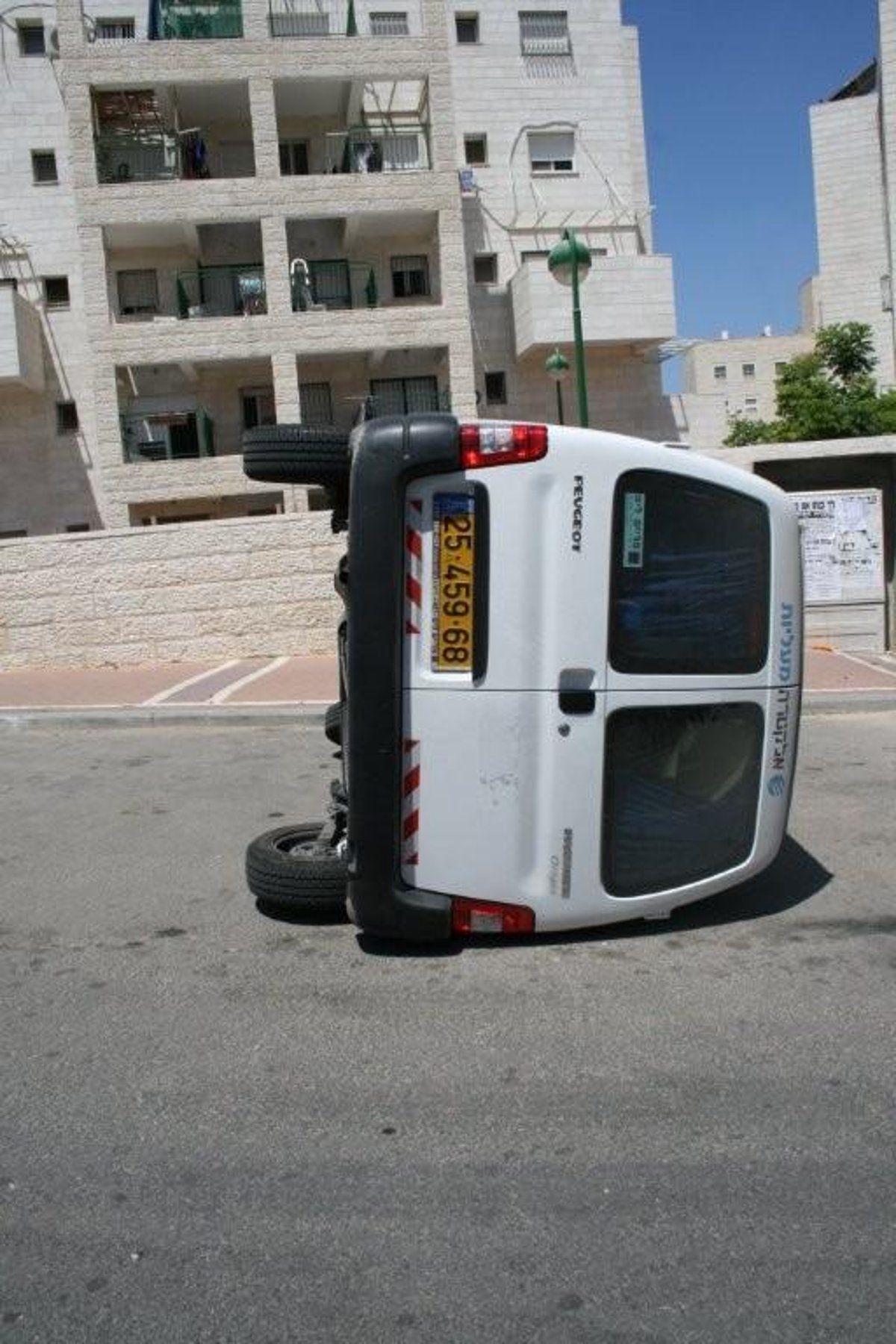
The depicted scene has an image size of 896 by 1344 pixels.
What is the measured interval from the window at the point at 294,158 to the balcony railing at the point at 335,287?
3.28 m

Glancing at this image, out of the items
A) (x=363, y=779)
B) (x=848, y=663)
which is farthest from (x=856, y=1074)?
(x=848, y=663)

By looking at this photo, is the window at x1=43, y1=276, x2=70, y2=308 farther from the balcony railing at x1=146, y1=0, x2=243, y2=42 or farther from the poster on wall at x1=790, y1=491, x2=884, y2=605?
the poster on wall at x1=790, y1=491, x2=884, y2=605

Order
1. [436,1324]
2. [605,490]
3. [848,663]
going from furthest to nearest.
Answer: [848,663]
[605,490]
[436,1324]

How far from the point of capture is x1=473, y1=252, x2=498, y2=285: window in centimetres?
2869

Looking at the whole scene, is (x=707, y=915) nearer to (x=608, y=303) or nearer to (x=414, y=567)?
(x=414, y=567)

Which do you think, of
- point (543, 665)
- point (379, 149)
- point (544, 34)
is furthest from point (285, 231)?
point (543, 665)

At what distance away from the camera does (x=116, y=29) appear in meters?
28.6

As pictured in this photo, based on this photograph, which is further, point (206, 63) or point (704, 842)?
point (206, 63)

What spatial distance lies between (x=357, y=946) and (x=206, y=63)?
2628 centimetres

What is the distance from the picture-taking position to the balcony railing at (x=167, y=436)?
1016 inches

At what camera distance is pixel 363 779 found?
3.99 metres

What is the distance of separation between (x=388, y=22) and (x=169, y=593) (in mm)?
21611

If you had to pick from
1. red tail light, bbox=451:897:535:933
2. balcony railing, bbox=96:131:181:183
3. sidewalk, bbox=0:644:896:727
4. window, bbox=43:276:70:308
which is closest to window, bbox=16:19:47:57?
balcony railing, bbox=96:131:181:183

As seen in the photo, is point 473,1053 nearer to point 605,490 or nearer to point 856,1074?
point 856,1074
